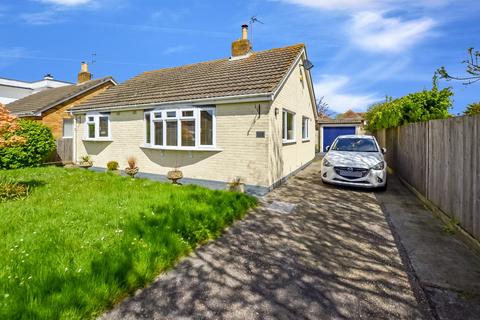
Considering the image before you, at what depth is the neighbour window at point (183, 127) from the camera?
974 cm

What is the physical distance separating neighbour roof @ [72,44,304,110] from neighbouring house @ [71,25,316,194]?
0.05 m

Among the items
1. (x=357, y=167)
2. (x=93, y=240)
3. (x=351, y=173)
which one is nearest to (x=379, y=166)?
(x=357, y=167)

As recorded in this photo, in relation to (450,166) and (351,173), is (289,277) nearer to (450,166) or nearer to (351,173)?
(450,166)

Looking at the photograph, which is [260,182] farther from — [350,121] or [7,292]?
[350,121]

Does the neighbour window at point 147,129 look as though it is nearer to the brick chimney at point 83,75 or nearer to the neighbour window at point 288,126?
the neighbour window at point 288,126

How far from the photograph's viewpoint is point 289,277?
3.76 metres

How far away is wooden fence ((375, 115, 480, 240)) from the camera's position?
4566mm

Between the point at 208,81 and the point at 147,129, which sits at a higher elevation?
the point at 208,81

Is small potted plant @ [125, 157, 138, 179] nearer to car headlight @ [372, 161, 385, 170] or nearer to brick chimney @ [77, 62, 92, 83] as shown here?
car headlight @ [372, 161, 385, 170]

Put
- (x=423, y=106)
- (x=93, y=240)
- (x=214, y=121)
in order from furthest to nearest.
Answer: (x=423, y=106) < (x=214, y=121) < (x=93, y=240)

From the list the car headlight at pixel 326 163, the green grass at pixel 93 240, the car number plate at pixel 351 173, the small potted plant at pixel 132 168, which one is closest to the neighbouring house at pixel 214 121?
the small potted plant at pixel 132 168

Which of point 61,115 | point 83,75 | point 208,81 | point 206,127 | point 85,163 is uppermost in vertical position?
point 83,75

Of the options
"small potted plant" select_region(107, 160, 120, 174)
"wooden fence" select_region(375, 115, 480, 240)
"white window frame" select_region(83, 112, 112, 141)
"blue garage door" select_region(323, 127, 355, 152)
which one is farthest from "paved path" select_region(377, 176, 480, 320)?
"blue garage door" select_region(323, 127, 355, 152)

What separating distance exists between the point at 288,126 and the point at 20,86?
122ft
